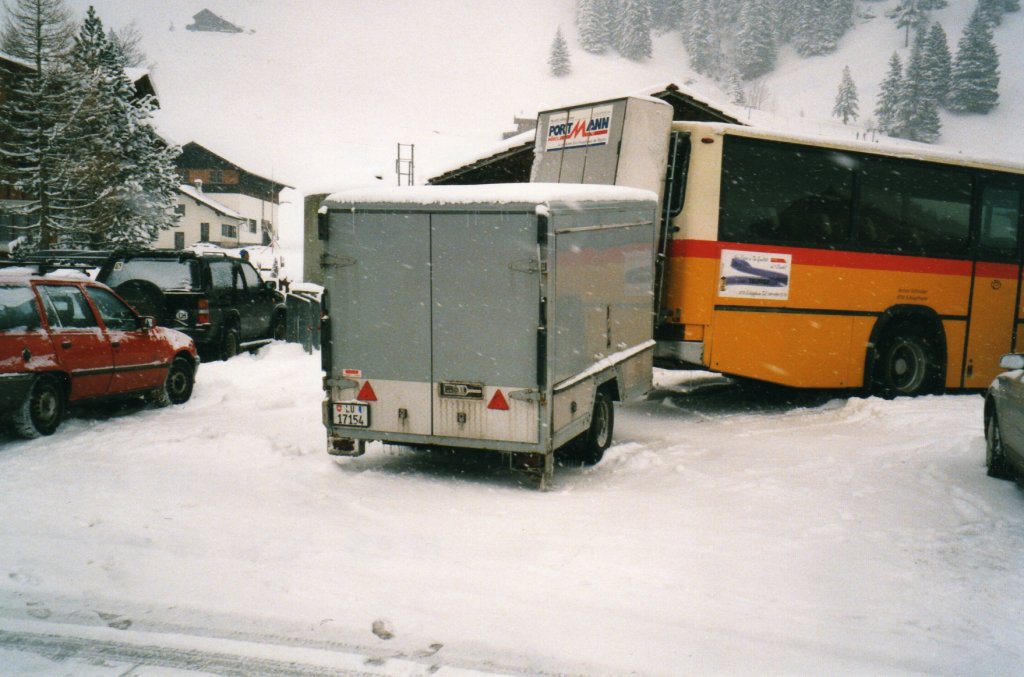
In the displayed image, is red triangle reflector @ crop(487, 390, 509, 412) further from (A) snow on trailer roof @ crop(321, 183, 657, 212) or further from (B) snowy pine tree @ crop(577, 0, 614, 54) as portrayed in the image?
(B) snowy pine tree @ crop(577, 0, 614, 54)

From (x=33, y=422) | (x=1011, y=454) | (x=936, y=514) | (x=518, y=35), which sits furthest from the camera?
(x=518, y=35)

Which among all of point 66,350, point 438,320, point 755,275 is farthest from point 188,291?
point 755,275

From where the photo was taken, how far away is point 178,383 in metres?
11.6

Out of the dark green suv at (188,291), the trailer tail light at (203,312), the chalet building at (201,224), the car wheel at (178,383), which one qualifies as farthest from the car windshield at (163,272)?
the chalet building at (201,224)

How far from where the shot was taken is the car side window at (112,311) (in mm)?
10258

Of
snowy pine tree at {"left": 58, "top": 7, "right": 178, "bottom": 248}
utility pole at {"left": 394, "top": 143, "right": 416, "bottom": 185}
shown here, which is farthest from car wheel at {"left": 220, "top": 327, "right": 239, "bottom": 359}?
utility pole at {"left": 394, "top": 143, "right": 416, "bottom": 185}

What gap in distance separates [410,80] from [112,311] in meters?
147

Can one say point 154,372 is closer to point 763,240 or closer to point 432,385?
point 432,385

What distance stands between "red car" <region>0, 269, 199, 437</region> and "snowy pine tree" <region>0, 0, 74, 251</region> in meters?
26.2

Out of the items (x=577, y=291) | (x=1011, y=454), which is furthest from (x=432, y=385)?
(x=1011, y=454)

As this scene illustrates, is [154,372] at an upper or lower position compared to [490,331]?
lower

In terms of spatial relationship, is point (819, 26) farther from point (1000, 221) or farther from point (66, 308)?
point (66, 308)

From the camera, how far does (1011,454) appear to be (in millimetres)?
7363

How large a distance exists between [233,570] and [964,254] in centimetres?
1110
